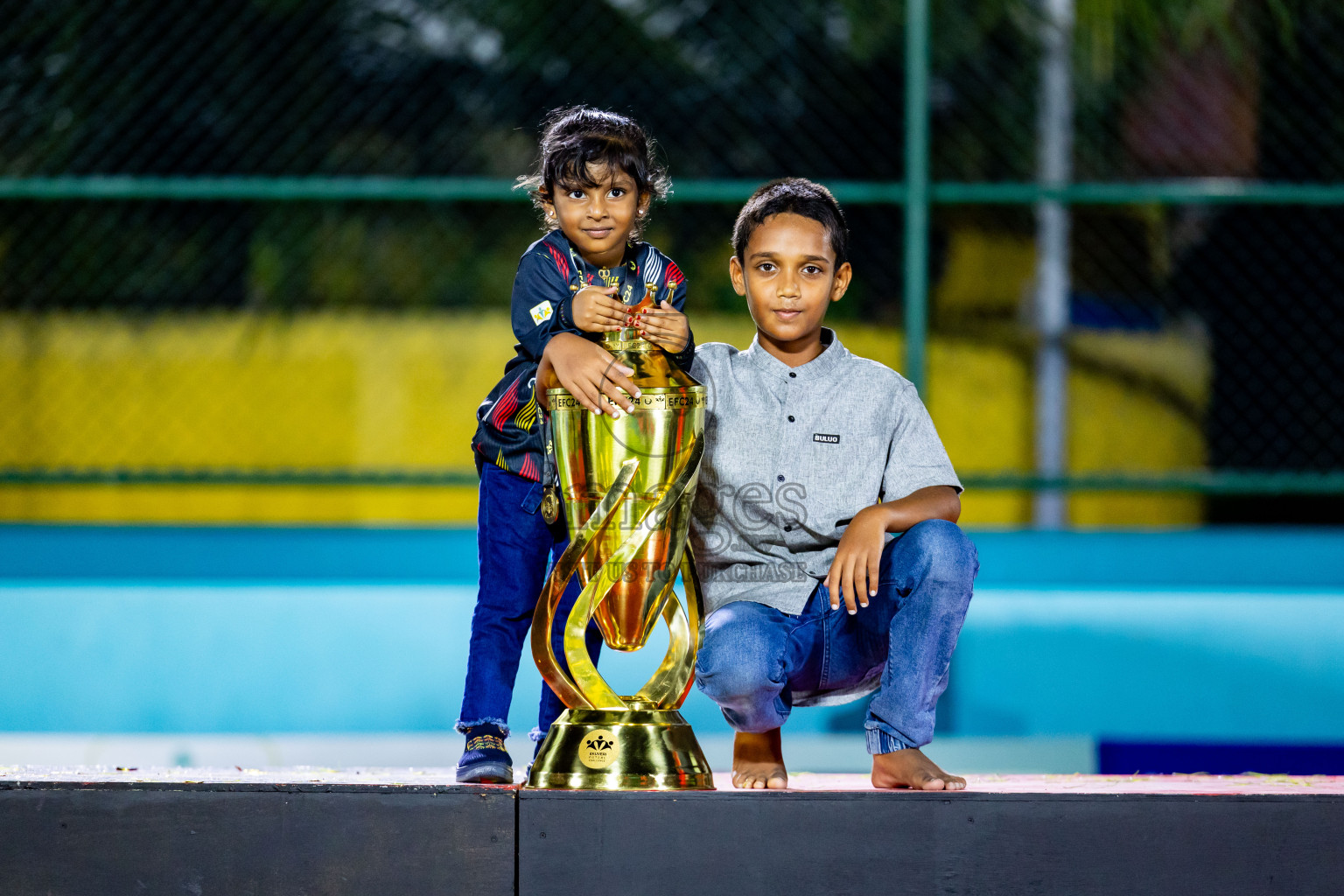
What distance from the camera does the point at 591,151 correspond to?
6.63 feet

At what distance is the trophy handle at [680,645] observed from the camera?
1.89m

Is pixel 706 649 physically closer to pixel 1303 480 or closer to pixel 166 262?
pixel 1303 480

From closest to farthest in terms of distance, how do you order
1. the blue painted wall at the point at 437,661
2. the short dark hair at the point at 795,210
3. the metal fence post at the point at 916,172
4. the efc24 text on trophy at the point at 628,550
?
the efc24 text on trophy at the point at 628,550
the short dark hair at the point at 795,210
the blue painted wall at the point at 437,661
the metal fence post at the point at 916,172

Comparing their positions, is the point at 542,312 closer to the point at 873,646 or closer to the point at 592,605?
the point at 592,605

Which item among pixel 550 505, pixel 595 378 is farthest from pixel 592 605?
pixel 595 378

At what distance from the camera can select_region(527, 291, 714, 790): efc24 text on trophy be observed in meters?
1.84

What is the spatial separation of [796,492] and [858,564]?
211 mm

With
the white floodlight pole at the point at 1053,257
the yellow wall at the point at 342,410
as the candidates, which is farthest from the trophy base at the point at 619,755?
the white floodlight pole at the point at 1053,257

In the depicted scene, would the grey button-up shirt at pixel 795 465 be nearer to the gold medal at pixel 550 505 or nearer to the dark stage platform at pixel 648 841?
the gold medal at pixel 550 505

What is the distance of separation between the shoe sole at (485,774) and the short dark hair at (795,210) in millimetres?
820

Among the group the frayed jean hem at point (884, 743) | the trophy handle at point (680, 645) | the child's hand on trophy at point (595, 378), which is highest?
the child's hand on trophy at point (595, 378)

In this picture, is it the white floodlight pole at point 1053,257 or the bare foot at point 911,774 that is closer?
the bare foot at point 911,774

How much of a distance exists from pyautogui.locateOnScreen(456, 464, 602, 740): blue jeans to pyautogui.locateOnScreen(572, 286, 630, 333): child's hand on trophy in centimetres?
36

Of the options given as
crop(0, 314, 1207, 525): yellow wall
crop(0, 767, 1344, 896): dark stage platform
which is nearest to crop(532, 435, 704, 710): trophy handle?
crop(0, 767, 1344, 896): dark stage platform
